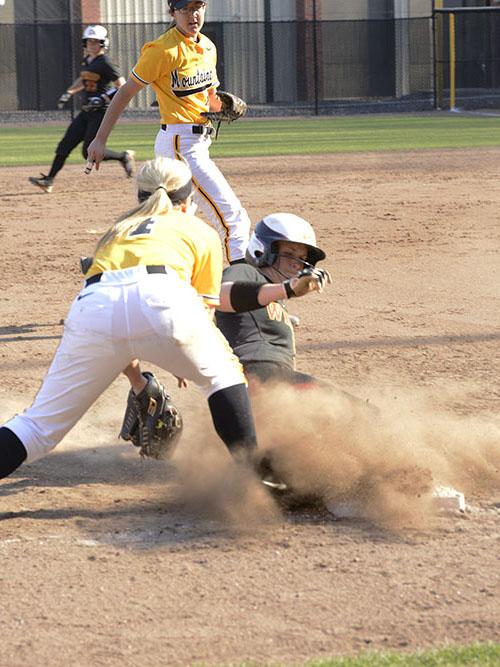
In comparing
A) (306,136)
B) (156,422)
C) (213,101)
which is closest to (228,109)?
(213,101)

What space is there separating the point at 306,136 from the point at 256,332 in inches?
755

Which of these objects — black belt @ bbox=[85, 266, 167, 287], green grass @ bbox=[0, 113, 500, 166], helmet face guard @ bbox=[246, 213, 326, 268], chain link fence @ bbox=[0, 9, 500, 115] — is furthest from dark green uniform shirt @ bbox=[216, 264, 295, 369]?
chain link fence @ bbox=[0, 9, 500, 115]

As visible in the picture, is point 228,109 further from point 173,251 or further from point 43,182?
point 43,182

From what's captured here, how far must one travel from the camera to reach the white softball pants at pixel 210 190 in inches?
303

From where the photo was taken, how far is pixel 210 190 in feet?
25.2

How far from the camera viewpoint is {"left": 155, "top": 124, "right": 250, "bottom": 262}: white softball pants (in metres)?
7.69

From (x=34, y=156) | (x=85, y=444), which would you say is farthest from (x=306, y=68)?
(x=85, y=444)

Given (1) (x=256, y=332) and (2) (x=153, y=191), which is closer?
Result: (2) (x=153, y=191)

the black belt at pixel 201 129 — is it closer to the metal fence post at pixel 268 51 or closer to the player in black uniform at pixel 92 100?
the player in black uniform at pixel 92 100

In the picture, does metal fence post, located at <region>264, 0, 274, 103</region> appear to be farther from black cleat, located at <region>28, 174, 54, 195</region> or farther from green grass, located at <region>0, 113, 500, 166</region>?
black cleat, located at <region>28, 174, 54, 195</region>

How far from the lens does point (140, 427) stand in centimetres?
484

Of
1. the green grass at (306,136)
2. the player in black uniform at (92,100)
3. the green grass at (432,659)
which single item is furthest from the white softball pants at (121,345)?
the green grass at (306,136)

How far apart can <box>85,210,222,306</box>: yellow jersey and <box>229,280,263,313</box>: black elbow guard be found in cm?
31

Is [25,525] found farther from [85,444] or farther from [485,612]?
[485,612]
